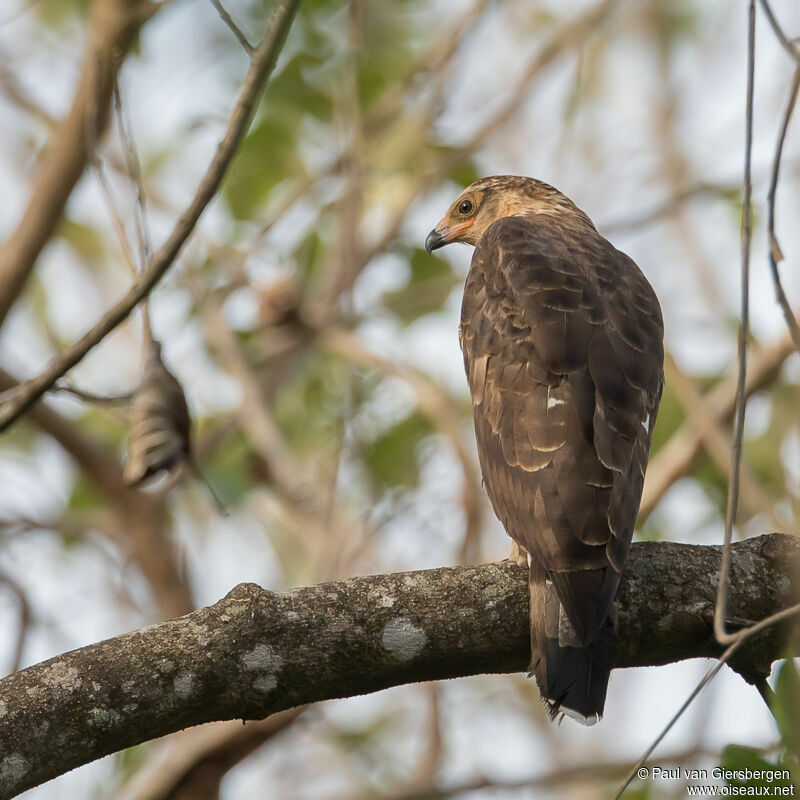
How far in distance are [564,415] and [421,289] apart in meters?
3.00

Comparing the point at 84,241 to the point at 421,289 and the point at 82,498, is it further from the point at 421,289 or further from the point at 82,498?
the point at 421,289

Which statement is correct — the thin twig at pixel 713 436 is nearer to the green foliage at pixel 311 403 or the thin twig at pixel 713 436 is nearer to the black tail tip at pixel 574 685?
the black tail tip at pixel 574 685

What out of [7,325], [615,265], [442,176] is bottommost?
[615,265]

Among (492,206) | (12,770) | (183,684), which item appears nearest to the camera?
(12,770)

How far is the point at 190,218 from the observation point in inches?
132

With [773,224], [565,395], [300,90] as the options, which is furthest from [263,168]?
[773,224]

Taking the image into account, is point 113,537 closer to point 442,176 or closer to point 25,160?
point 442,176

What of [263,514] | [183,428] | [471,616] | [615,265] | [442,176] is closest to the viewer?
[471,616]

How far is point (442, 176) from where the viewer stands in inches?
255

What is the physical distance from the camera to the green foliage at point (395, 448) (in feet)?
20.1

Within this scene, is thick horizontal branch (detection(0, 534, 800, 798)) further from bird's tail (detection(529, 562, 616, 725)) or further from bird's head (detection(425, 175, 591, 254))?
bird's head (detection(425, 175, 591, 254))

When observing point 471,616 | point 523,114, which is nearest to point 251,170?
point 523,114

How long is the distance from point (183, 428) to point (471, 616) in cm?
118

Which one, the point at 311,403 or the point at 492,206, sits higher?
the point at 492,206
